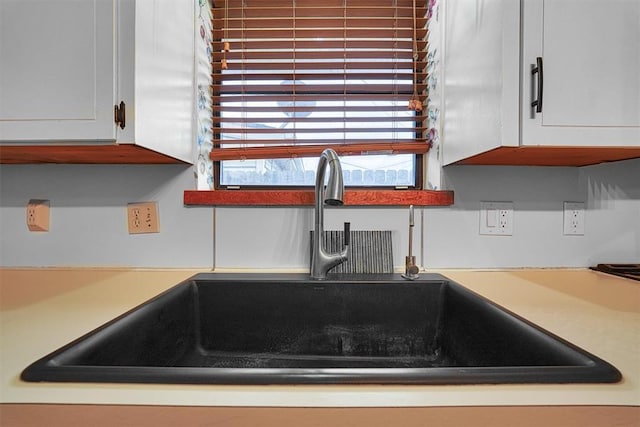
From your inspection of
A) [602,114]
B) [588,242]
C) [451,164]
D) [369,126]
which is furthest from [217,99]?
[588,242]

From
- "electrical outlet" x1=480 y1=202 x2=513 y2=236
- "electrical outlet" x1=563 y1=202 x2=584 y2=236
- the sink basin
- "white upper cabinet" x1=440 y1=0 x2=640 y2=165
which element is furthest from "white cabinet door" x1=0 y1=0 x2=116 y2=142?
"electrical outlet" x1=563 y1=202 x2=584 y2=236

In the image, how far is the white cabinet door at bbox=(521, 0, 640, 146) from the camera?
77cm

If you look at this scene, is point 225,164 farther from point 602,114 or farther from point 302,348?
point 602,114

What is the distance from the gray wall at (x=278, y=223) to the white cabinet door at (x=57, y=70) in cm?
33

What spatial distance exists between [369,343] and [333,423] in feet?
1.95

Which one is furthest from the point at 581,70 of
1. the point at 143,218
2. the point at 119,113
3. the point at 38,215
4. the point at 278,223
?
the point at 38,215

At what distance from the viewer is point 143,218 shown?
1.11 metres

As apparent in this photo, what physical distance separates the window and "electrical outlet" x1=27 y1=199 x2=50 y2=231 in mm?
557

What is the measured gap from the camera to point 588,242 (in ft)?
3.68

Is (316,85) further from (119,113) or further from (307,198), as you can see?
(119,113)

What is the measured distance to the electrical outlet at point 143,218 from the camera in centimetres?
111

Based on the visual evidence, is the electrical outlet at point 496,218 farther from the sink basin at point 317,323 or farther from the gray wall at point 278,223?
the sink basin at point 317,323

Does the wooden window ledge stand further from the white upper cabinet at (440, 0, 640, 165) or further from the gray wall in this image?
the white upper cabinet at (440, 0, 640, 165)

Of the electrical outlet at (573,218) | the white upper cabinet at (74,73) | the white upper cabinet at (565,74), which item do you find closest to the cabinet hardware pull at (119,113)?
the white upper cabinet at (74,73)
